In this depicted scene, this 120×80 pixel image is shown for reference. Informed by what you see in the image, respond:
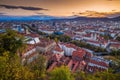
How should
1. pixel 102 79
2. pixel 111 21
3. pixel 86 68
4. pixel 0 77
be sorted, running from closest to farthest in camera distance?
pixel 0 77
pixel 102 79
pixel 86 68
pixel 111 21

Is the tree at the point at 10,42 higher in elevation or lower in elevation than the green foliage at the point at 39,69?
higher

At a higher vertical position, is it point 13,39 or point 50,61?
point 13,39

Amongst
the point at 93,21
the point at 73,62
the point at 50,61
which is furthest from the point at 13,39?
the point at 93,21

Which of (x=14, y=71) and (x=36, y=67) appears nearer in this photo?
(x=14, y=71)

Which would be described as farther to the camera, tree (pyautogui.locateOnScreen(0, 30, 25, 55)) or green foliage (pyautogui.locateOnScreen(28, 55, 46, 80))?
green foliage (pyautogui.locateOnScreen(28, 55, 46, 80))

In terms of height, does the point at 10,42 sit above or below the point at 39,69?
above

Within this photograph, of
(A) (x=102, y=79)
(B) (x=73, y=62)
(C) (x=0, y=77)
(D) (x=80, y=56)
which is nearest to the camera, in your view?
(C) (x=0, y=77)

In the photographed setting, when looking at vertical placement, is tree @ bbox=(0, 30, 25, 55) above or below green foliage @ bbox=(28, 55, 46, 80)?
above

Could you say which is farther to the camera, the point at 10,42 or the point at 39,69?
the point at 39,69

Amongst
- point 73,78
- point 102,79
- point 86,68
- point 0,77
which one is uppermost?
point 0,77

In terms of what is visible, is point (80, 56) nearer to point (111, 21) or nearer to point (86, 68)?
point (86, 68)

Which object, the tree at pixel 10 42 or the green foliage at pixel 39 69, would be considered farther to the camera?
the green foliage at pixel 39 69
